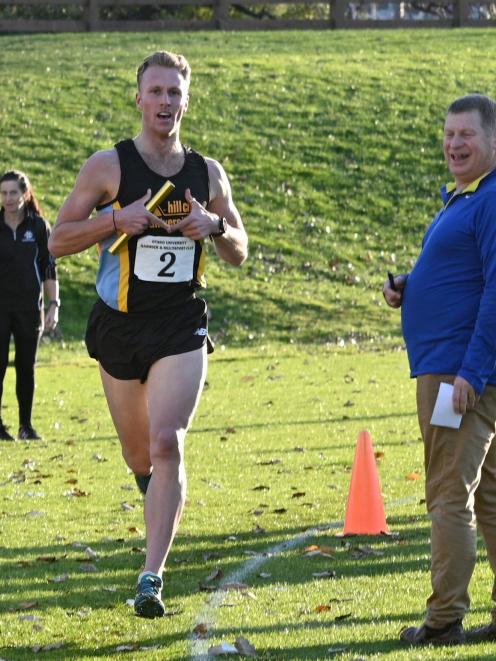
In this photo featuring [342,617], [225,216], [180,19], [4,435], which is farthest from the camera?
[180,19]

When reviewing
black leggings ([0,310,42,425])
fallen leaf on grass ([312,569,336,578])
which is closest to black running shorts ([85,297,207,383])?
fallen leaf on grass ([312,569,336,578])

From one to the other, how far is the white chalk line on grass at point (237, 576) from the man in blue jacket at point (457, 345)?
813mm

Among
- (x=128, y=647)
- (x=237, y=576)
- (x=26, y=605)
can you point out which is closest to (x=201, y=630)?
(x=128, y=647)

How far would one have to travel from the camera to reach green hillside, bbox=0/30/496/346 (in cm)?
2509

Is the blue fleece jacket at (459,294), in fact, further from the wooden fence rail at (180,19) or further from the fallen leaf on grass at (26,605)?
the wooden fence rail at (180,19)

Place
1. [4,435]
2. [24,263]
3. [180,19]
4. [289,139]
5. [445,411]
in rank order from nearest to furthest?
[445,411]
[24,263]
[4,435]
[289,139]
[180,19]

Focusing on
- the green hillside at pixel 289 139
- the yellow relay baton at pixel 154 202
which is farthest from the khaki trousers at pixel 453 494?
the green hillside at pixel 289 139

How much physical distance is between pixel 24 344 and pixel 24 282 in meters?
0.55

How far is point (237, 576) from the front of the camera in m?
7.51

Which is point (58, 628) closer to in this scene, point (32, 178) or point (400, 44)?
point (32, 178)

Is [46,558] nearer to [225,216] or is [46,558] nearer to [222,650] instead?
[225,216]

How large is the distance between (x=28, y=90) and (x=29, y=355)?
2145cm

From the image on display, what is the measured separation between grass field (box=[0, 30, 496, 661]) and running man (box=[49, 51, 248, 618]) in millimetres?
813

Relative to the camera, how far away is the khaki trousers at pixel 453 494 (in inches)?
229
